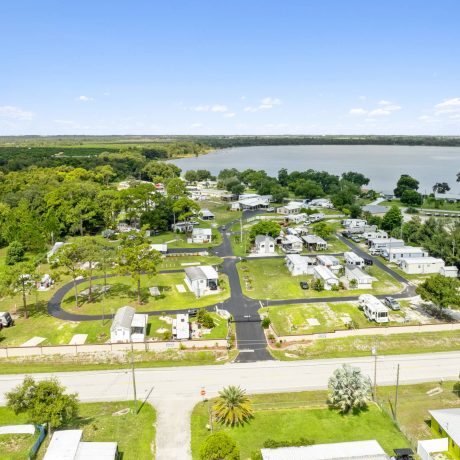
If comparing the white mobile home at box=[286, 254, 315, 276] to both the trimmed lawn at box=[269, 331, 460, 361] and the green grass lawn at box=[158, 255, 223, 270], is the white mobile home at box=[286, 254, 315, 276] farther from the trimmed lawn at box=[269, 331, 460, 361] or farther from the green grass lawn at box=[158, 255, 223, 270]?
the trimmed lawn at box=[269, 331, 460, 361]

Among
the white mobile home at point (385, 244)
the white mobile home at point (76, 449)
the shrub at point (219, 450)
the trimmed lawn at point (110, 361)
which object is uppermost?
the shrub at point (219, 450)

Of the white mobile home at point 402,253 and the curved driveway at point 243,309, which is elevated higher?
the white mobile home at point 402,253

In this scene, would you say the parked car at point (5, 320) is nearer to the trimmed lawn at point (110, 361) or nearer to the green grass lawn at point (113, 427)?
the trimmed lawn at point (110, 361)

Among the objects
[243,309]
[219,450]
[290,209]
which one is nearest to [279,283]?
[243,309]

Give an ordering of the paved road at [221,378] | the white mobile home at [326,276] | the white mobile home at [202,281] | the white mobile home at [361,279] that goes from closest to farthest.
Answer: the paved road at [221,378]
the white mobile home at [202,281]
the white mobile home at [326,276]
the white mobile home at [361,279]

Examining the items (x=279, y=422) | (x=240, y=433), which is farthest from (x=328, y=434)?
(x=240, y=433)

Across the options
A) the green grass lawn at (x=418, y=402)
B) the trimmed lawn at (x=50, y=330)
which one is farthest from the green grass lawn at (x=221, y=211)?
the green grass lawn at (x=418, y=402)
